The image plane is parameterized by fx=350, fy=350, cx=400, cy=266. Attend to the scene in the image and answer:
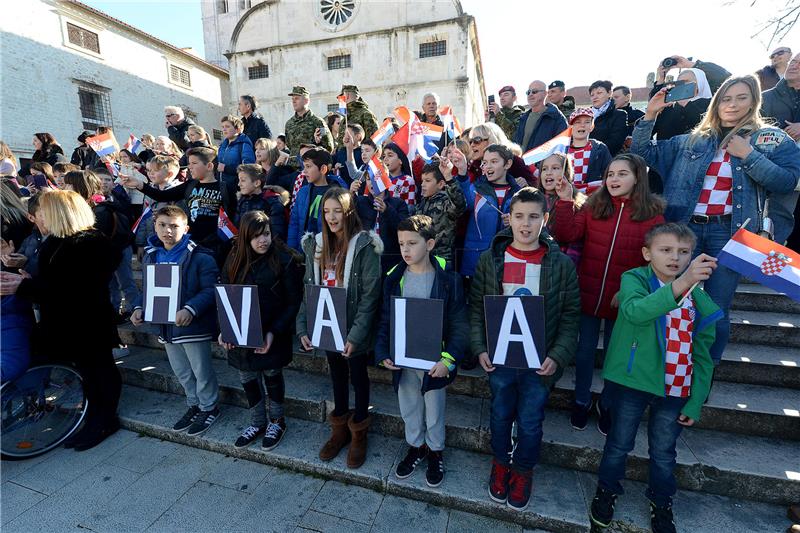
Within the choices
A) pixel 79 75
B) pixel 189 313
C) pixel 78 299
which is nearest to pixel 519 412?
pixel 189 313

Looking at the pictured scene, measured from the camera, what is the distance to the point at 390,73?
22.5 meters

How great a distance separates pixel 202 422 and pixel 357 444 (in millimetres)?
1641

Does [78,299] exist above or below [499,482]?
above

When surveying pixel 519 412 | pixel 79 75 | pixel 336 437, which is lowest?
pixel 336 437

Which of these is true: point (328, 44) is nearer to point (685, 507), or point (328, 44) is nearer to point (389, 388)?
point (389, 388)

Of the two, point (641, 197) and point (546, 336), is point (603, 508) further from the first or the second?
point (641, 197)

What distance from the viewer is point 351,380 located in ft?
10.1

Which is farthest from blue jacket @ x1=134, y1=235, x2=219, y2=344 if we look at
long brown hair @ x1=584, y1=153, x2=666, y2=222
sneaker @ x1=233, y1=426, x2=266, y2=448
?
long brown hair @ x1=584, y1=153, x2=666, y2=222

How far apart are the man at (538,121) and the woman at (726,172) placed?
6.89 feet

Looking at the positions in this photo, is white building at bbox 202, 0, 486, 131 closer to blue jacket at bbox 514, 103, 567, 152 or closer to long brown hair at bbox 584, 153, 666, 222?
blue jacket at bbox 514, 103, 567, 152

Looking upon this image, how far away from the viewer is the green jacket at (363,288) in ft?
9.19

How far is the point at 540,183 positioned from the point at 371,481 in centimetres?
303

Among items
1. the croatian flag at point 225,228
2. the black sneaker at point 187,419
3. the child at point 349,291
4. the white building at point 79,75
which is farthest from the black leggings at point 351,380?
the white building at point 79,75

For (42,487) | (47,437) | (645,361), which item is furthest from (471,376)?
(47,437)
